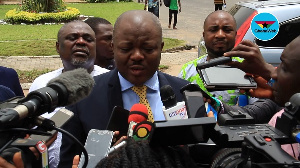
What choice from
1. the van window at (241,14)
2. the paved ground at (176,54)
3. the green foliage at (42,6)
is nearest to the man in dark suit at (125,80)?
the van window at (241,14)

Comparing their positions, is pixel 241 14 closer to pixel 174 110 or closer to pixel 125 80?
pixel 125 80

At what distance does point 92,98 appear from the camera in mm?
2355

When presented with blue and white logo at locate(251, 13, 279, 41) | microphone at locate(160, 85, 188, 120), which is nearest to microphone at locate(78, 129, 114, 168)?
microphone at locate(160, 85, 188, 120)

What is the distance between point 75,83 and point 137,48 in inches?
32.2

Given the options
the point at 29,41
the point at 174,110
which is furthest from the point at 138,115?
the point at 29,41

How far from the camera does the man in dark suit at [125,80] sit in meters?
2.24

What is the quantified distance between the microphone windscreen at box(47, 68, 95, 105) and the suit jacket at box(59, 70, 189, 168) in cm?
59

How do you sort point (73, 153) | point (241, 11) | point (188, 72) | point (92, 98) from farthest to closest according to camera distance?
point (241, 11) → point (188, 72) → point (92, 98) → point (73, 153)

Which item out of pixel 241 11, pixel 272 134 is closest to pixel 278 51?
pixel 241 11

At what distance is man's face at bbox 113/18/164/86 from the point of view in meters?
2.28

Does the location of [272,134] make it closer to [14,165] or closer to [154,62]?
[14,165]

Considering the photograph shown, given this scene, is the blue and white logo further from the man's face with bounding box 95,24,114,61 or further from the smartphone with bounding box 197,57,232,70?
the smartphone with bounding box 197,57,232,70

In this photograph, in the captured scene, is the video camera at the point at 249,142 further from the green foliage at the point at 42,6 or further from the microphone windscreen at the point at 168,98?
the green foliage at the point at 42,6

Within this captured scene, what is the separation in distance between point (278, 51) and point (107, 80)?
3509 millimetres
